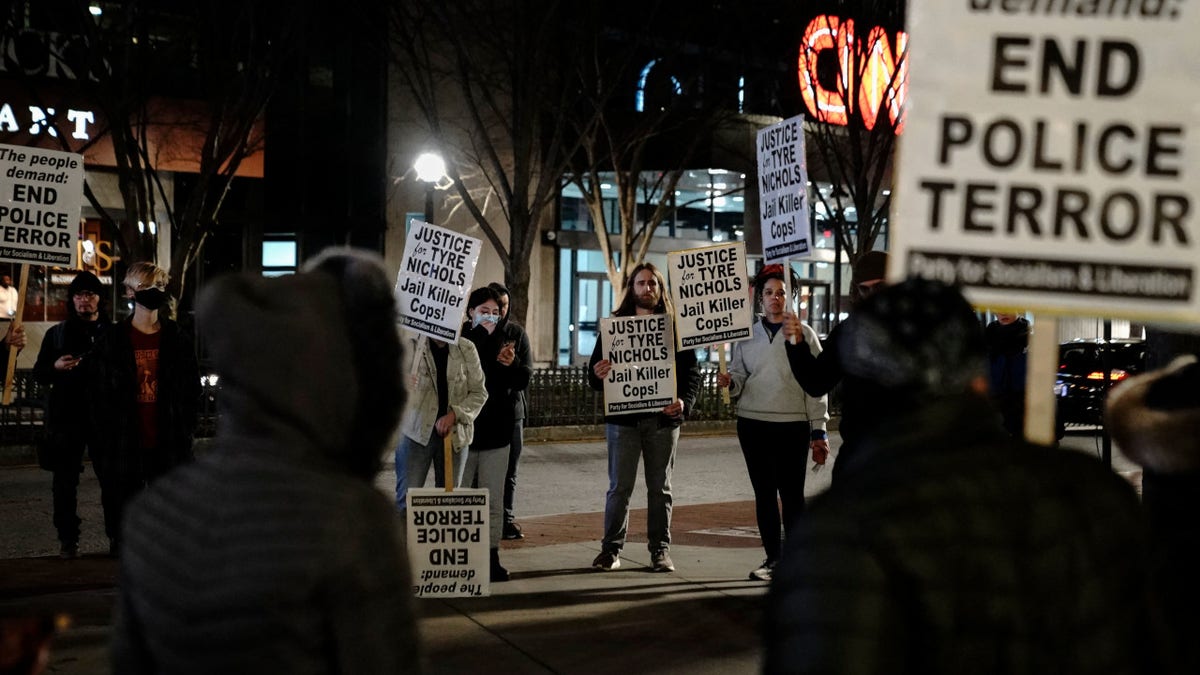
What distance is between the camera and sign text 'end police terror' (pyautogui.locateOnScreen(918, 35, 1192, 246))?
11.0ft

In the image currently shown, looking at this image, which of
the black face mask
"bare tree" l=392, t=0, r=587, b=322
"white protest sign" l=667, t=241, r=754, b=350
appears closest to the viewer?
the black face mask

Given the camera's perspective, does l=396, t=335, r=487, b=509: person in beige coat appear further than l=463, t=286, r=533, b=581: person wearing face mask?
No

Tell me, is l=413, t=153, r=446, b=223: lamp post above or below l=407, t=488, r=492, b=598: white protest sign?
above

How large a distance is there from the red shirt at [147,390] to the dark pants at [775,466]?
12.7ft

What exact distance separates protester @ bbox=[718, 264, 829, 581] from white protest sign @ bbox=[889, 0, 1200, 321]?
16.0 feet

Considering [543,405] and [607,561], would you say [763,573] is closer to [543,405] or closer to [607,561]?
[607,561]

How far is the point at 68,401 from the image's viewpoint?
30.0 ft

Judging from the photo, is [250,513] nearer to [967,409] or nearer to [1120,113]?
[967,409]

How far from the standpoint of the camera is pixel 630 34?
2356cm

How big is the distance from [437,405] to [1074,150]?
5.66 metres

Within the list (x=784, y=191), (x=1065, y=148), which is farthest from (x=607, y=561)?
(x=1065, y=148)

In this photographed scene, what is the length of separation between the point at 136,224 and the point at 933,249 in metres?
16.8

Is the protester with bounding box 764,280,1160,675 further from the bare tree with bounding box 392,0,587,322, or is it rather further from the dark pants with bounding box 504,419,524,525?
the bare tree with bounding box 392,0,587,322

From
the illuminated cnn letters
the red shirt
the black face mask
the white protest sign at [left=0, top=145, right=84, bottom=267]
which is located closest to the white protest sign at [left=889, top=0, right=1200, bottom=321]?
the black face mask
